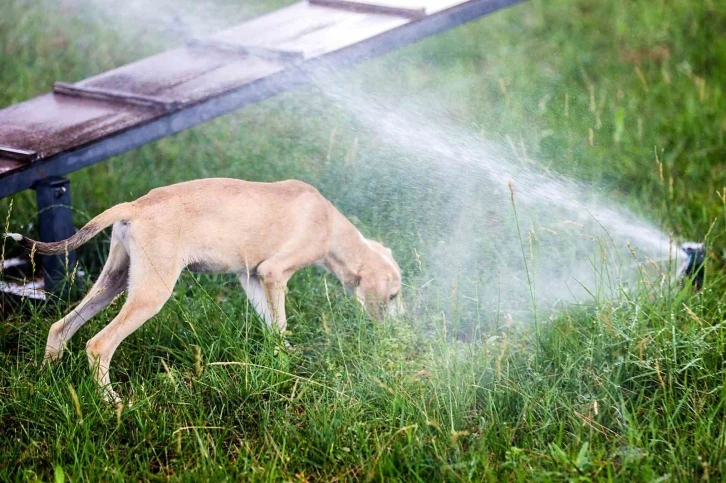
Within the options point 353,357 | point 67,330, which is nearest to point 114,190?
point 67,330

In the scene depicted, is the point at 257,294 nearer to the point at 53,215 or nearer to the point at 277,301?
the point at 277,301

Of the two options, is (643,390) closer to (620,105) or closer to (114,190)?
(114,190)

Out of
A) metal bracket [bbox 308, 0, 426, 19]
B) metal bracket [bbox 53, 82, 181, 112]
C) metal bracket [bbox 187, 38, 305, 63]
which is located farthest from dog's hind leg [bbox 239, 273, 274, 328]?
metal bracket [bbox 308, 0, 426, 19]

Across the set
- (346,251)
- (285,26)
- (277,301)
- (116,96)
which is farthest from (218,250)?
(285,26)

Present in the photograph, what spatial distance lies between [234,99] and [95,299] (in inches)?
52.9

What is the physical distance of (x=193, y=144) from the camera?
6.82 m

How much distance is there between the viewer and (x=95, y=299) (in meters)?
3.99

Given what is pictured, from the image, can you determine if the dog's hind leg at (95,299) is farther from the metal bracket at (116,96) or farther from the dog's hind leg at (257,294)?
the metal bracket at (116,96)

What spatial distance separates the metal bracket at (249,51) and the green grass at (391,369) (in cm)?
79

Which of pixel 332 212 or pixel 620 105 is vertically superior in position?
pixel 332 212

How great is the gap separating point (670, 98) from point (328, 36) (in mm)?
3168

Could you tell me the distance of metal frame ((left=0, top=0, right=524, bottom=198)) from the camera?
447 centimetres

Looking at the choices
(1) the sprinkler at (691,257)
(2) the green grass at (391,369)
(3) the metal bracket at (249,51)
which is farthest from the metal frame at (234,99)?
(1) the sprinkler at (691,257)

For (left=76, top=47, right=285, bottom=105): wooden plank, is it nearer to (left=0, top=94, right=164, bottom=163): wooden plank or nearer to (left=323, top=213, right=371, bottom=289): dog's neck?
(left=0, top=94, right=164, bottom=163): wooden plank
